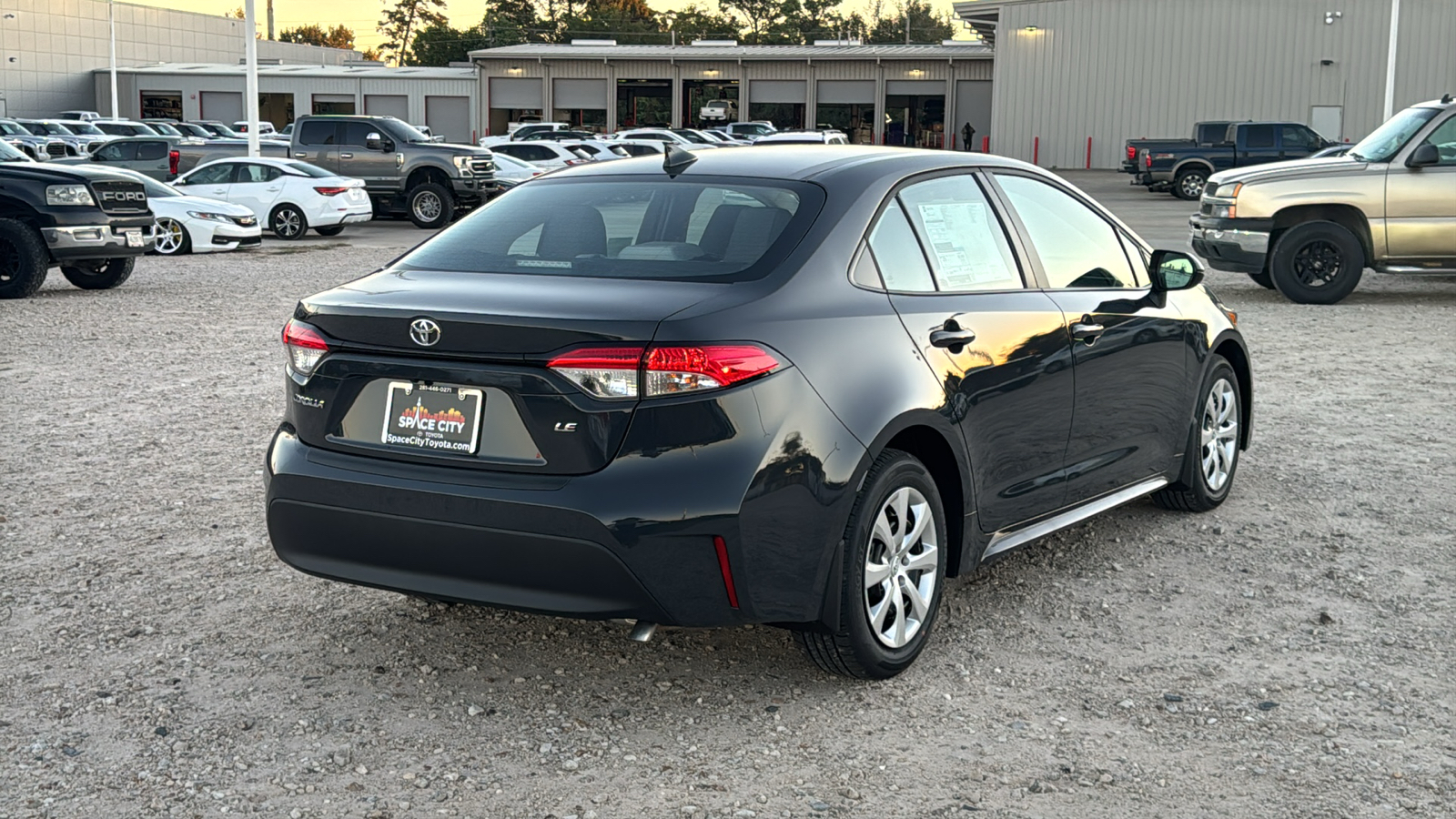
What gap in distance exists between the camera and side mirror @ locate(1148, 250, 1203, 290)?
19.4ft

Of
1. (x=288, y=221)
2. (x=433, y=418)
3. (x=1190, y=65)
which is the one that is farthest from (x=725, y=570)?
(x=1190, y=65)

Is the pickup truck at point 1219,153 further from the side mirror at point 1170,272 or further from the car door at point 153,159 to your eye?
the side mirror at point 1170,272

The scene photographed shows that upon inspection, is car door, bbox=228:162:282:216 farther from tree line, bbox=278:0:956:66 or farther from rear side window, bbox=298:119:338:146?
tree line, bbox=278:0:956:66

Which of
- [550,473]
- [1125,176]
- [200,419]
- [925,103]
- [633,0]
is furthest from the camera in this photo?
[633,0]

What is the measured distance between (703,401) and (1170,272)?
109 inches

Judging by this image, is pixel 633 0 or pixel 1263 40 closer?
pixel 1263 40

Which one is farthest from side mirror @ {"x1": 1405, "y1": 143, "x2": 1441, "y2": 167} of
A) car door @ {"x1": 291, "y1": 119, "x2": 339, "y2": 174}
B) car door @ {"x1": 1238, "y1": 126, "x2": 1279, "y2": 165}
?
car door @ {"x1": 1238, "y1": 126, "x2": 1279, "y2": 165}

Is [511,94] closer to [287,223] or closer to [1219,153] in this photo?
[1219,153]

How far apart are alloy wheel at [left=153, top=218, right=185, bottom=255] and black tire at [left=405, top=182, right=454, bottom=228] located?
6990mm

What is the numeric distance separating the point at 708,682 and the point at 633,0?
12406 cm

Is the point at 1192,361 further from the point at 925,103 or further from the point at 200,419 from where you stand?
the point at 925,103

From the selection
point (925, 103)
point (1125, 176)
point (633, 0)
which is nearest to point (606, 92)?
point (925, 103)

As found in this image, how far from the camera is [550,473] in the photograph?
12.8 ft

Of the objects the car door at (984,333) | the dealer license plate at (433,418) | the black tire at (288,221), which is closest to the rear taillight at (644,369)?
the dealer license plate at (433,418)
